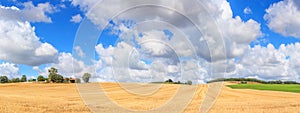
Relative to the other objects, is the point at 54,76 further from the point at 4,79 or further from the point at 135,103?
the point at 135,103

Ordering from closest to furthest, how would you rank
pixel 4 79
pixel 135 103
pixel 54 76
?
pixel 135 103 → pixel 54 76 → pixel 4 79

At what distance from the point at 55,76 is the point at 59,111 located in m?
87.4

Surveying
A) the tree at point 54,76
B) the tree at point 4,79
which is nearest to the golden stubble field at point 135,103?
the tree at point 54,76

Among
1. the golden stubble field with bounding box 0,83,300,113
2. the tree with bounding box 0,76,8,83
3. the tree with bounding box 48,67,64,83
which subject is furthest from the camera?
the tree with bounding box 0,76,8,83

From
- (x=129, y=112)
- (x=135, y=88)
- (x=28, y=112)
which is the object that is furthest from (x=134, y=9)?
(x=135, y=88)

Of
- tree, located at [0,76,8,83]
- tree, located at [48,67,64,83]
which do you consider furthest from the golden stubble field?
tree, located at [0,76,8,83]

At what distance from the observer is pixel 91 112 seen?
21984 mm

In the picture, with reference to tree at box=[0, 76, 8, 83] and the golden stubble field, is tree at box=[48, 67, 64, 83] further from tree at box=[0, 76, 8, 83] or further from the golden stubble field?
the golden stubble field

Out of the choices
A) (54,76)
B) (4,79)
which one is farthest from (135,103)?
(4,79)

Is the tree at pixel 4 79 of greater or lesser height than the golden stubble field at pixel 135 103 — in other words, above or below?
above

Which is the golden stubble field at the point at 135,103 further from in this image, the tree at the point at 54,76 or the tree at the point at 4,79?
the tree at the point at 4,79

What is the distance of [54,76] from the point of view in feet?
346

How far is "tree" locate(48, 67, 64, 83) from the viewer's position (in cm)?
10436

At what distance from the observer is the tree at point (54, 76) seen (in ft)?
342
